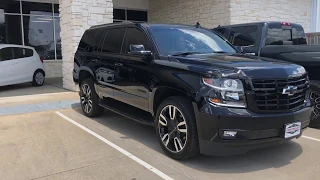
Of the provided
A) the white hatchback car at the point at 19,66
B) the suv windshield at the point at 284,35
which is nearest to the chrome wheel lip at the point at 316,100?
the suv windshield at the point at 284,35

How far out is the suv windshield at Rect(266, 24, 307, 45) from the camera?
23.5 ft

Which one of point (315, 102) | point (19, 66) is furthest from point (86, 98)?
point (19, 66)

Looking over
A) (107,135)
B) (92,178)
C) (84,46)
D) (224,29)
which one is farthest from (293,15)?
(92,178)

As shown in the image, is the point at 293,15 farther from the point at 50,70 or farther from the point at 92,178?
the point at 92,178

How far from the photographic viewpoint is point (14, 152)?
501 cm

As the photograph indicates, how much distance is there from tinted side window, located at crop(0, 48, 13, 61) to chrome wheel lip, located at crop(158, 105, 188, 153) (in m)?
8.82

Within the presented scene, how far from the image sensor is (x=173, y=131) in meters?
4.50

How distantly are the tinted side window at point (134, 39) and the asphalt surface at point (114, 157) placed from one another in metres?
1.59

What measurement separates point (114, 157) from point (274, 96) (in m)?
2.40

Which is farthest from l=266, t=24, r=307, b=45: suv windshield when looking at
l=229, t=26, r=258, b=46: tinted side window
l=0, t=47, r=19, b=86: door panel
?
l=0, t=47, r=19, b=86: door panel

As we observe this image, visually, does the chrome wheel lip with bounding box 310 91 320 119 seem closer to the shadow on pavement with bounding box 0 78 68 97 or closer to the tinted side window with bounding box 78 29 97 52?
the tinted side window with bounding box 78 29 97 52

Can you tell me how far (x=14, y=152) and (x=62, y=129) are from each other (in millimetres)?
1329

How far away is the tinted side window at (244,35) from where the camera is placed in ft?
23.7

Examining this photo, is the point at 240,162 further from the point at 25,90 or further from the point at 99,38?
the point at 25,90
